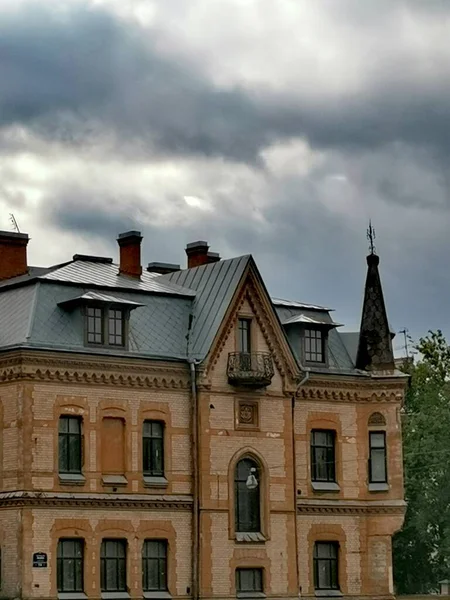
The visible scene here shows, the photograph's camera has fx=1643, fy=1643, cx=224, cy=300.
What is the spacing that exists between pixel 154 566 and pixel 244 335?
30.3 ft

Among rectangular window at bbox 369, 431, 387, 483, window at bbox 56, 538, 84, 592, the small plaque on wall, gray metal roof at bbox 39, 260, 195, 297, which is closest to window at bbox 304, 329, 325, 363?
rectangular window at bbox 369, 431, 387, 483

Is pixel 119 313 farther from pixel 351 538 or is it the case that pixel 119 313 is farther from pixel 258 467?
pixel 351 538

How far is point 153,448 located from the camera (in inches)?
2323

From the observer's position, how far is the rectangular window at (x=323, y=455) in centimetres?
6334

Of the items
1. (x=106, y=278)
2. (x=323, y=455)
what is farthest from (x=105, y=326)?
(x=323, y=455)

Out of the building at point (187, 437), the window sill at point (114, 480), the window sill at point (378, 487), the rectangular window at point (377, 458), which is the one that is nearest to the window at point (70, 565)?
the building at point (187, 437)

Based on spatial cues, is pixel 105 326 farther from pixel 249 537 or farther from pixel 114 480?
pixel 249 537

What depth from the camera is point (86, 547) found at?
2226 inches

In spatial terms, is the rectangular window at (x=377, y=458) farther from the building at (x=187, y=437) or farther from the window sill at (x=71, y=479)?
the window sill at (x=71, y=479)

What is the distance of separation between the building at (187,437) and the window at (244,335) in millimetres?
84

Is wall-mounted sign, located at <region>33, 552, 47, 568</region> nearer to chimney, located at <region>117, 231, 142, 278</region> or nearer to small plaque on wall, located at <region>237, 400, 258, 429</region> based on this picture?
small plaque on wall, located at <region>237, 400, 258, 429</region>

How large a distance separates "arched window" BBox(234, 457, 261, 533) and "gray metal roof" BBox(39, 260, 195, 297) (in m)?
6.90

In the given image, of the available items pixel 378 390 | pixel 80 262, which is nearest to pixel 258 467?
pixel 378 390

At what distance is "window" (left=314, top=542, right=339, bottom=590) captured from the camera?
6281 cm
